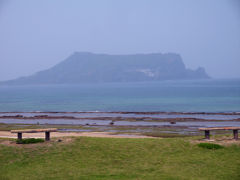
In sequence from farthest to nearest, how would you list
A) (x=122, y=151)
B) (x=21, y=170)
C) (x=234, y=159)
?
(x=122, y=151)
(x=234, y=159)
(x=21, y=170)

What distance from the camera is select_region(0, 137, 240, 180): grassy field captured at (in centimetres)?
1286

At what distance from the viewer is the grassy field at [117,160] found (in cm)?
1286

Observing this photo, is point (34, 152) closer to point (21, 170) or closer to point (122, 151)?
point (21, 170)

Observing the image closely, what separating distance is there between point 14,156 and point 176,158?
25.5ft

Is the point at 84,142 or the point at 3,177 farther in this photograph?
the point at 84,142

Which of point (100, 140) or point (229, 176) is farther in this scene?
point (100, 140)

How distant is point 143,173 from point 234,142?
256 inches

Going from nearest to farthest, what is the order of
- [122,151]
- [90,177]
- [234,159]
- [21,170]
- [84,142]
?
[90,177], [21,170], [234,159], [122,151], [84,142]

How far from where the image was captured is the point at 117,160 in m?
14.7

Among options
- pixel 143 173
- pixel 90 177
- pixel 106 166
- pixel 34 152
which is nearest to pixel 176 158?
pixel 143 173

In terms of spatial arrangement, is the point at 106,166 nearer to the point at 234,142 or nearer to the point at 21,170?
the point at 21,170

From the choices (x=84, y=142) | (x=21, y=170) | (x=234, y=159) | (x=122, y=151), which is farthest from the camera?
(x=84, y=142)

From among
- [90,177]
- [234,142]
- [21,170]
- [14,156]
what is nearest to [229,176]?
[234,142]

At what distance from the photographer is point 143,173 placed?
13.0 metres
